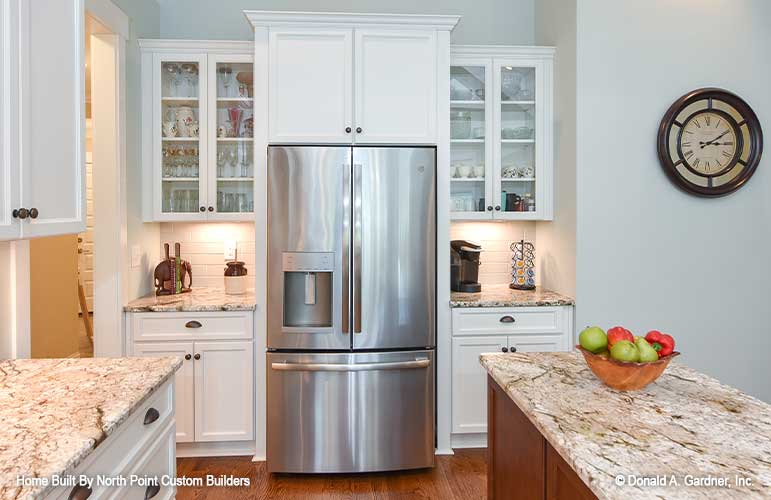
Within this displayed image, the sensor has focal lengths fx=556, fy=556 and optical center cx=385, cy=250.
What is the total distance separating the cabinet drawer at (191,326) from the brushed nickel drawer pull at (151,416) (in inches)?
55.6

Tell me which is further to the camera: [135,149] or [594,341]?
[135,149]

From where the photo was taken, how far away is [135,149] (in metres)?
3.32

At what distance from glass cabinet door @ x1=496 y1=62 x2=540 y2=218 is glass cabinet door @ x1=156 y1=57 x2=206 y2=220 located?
1903 millimetres

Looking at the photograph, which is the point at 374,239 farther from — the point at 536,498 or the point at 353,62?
the point at 536,498

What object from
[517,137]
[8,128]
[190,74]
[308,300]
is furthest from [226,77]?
[8,128]

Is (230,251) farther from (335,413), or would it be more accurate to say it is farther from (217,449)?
(335,413)

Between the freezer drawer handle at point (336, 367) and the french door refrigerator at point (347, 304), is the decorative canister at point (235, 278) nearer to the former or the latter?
the french door refrigerator at point (347, 304)

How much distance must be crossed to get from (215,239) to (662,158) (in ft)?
9.36

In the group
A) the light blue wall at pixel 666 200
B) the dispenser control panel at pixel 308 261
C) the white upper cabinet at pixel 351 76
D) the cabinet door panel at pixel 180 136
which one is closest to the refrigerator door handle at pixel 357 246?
the dispenser control panel at pixel 308 261

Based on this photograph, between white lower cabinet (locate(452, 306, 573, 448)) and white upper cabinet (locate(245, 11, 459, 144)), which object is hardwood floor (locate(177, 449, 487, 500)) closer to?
white lower cabinet (locate(452, 306, 573, 448))

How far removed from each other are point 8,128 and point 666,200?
10.5 feet

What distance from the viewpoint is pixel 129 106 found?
3.24 meters

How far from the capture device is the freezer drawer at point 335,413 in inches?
117

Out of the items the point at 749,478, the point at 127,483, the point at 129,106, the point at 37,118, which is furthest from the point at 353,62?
the point at 749,478
